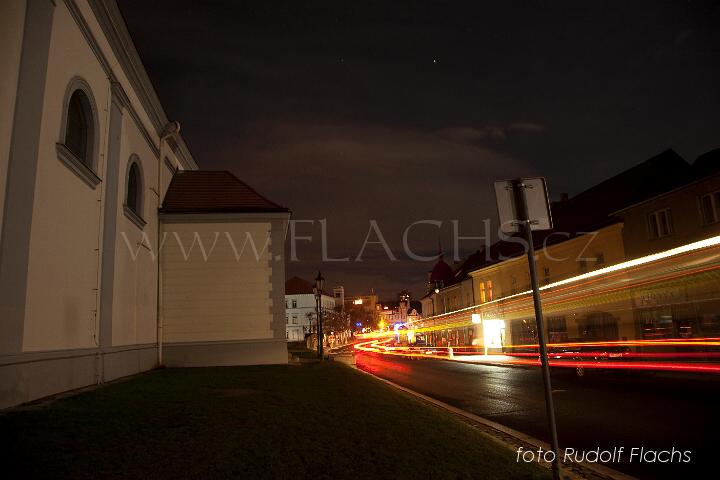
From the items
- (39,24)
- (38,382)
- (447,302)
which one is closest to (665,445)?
(38,382)

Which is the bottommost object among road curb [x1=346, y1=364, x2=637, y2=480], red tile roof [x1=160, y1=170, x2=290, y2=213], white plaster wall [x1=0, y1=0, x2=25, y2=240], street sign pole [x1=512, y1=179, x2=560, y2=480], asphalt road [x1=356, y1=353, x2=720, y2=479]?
asphalt road [x1=356, y1=353, x2=720, y2=479]

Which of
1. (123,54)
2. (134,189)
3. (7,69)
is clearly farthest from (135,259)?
(7,69)

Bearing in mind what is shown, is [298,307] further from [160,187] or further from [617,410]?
[617,410]

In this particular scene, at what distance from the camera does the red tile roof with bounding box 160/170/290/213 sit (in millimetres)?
22344

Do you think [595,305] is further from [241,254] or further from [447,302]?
[447,302]

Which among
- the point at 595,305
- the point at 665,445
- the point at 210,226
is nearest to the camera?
the point at 665,445

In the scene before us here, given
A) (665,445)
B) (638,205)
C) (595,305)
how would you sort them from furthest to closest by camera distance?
(595,305) → (638,205) → (665,445)

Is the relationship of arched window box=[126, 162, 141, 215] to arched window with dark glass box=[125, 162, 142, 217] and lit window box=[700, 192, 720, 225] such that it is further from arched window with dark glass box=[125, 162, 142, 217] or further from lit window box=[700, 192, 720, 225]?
lit window box=[700, 192, 720, 225]

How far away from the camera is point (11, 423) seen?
7.13m

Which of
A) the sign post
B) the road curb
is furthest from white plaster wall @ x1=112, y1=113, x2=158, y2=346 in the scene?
the sign post

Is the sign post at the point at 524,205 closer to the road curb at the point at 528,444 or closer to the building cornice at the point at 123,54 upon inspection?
the road curb at the point at 528,444

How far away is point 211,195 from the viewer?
76.6 ft

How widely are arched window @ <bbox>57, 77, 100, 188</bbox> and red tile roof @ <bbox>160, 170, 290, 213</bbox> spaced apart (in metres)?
7.75

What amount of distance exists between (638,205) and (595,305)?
243 inches
